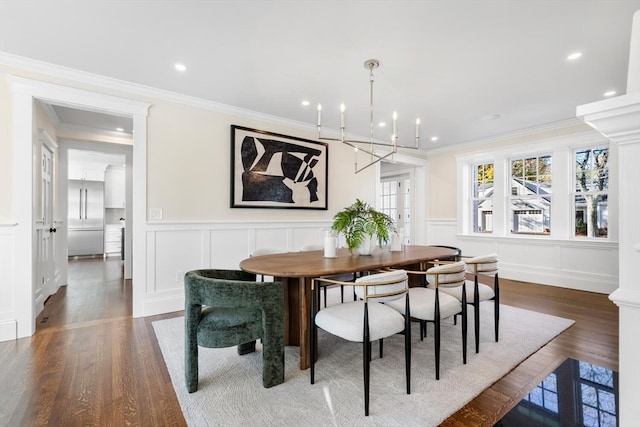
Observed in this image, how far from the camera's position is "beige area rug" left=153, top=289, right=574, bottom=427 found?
1.69m

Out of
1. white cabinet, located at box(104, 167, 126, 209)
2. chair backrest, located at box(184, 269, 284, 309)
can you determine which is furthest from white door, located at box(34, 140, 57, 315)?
white cabinet, located at box(104, 167, 126, 209)

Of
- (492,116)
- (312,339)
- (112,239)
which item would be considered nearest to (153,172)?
(312,339)

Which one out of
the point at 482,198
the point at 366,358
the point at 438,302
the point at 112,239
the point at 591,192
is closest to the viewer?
the point at 366,358

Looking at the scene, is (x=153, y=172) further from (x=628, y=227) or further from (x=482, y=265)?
(x=628, y=227)

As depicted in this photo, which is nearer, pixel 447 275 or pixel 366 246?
pixel 447 275

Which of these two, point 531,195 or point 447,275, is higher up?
point 531,195

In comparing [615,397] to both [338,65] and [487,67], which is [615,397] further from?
[338,65]

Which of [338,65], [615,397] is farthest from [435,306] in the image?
[338,65]

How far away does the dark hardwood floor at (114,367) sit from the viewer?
1.72 metres

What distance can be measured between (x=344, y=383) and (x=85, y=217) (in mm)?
8872

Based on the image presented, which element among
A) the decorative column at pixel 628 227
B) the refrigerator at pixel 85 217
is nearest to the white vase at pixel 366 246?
the decorative column at pixel 628 227

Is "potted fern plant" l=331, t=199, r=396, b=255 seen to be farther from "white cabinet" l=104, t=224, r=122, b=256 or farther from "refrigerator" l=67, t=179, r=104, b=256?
"refrigerator" l=67, t=179, r=104, b=256

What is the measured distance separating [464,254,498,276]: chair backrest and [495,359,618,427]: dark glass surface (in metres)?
0.85

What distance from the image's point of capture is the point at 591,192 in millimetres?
4461
